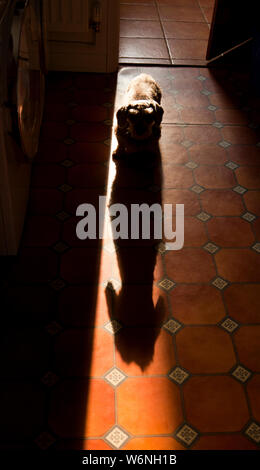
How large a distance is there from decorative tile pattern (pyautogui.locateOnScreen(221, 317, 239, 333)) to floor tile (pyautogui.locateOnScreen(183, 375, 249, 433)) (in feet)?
0.69

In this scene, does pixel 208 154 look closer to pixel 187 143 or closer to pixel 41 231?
pixel 187 143

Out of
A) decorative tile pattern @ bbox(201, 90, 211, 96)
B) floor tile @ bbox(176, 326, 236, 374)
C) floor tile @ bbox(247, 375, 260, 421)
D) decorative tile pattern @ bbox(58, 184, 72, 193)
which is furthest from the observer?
decorative tile pattern @ bbox(201, 90, 211, 96)

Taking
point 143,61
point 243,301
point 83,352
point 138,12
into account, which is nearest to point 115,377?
point 83,352

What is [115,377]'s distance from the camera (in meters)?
1.80

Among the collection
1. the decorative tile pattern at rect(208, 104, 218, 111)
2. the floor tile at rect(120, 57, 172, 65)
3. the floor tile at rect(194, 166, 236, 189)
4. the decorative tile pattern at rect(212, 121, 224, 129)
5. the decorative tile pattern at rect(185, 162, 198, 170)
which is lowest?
the floor tile at rect(194, 166, 236, 189)

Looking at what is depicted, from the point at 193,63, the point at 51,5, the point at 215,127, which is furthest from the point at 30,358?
the point at 193,63

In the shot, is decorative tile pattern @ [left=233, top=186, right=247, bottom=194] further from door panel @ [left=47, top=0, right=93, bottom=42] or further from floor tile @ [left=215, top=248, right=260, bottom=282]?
door panel @ [left=47, top=0, right=93, bottom=42]

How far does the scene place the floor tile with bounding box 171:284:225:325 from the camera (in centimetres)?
200

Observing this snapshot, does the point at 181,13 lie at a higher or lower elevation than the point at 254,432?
higher

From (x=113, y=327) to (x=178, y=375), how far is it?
0.31 meters

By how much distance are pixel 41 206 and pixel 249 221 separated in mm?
993

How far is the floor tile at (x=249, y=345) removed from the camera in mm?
1868

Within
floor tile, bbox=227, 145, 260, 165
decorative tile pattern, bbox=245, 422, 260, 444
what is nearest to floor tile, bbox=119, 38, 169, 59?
floor tile, bbox=227, 145, 260, 165

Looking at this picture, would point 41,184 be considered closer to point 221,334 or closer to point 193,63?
point 221,334
